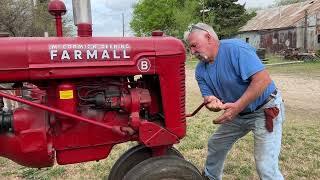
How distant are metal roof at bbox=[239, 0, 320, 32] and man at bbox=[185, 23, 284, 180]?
125ft

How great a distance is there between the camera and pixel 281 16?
4459 centimetres

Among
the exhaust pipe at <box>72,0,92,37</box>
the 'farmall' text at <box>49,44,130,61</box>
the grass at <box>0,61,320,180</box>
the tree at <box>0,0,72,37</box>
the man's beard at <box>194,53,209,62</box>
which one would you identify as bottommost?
the grass at <box>0,61,320,180</box>

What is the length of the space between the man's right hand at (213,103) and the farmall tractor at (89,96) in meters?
0.23

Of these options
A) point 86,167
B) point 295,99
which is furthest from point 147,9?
point 86,167

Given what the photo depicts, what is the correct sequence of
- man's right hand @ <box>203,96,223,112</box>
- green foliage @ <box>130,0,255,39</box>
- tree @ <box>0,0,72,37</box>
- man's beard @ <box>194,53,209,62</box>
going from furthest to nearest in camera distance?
green foliage @ <box>130,0,255,39</box> < tree @ <box>0,0,72,37</box> < man's beard @ <box>194,53,209,62</box> < man's right hand @ <box>203,96,223,112</box>

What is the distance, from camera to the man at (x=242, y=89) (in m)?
3.53

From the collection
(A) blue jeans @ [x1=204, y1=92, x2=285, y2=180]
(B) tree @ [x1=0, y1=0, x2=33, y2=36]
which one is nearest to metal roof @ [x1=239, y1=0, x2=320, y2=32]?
(B) tree @ [x1=0, y1=0, x2=33, y2=36]

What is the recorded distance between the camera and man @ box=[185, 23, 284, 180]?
3531 millimetres

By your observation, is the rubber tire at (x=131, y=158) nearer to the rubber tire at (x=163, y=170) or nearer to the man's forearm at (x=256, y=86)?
the rubber tire at (x=163, y=170)

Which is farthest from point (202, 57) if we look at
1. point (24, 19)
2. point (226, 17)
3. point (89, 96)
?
point (226, 17)

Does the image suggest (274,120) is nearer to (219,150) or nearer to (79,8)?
(219,150)

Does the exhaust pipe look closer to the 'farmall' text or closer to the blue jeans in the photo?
the 'farmall' text

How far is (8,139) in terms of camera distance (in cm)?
338

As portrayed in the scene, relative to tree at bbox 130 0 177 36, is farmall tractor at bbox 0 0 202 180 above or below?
below
